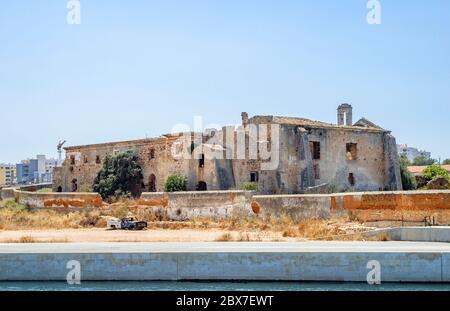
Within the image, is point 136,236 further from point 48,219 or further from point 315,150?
point 315,150

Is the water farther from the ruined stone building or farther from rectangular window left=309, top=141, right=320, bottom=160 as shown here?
rectangular window left=309, top=141, right=320, bottom=160

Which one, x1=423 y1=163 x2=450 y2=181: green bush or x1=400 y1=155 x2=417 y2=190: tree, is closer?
x1=400 y1=155 x2=417 y2=190: tree

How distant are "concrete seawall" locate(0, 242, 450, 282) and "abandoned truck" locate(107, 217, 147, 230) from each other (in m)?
9.99

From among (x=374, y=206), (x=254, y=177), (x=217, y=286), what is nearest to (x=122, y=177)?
(x=254, y=177)

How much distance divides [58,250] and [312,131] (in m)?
20.2

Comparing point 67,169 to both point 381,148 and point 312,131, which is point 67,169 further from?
point 381,148

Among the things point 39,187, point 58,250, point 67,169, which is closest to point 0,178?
point 39,187

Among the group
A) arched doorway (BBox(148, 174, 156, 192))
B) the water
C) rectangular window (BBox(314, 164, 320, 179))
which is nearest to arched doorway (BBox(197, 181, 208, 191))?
arched doorway (BBox(148, 174, 156, 192))

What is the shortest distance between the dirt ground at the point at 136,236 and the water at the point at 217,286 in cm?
513

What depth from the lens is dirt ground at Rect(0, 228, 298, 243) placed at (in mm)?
20719

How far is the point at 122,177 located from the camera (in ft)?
121

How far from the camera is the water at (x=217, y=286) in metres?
14.1

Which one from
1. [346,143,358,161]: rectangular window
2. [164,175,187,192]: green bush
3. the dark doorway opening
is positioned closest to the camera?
[164,175,187,192]: green bush

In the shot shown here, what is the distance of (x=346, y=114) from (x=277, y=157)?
383 inches
